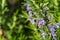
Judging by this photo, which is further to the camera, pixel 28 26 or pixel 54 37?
pixel 28 26

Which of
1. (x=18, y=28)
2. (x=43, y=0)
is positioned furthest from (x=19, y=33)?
(x=43, y=0)

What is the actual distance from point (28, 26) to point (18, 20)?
154 millimetres

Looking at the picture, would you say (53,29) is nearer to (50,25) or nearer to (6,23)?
(50,25)

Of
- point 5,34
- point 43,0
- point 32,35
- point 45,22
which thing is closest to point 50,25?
point 45,22

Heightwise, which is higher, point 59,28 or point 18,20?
point 59,28

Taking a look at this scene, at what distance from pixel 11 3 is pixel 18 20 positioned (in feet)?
0.78

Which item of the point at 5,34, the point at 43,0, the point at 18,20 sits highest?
the point at 43,0

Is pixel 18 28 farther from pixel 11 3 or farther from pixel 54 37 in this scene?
pixel 54 37

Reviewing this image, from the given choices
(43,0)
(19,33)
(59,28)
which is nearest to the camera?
(59,28)

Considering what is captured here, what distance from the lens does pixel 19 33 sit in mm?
2547

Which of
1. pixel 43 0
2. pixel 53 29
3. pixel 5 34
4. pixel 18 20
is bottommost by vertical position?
pixel 5 34

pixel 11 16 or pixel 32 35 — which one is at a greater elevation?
pixel 11 16

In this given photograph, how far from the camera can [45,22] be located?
1.57 metres

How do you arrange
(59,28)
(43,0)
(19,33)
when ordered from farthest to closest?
(19,33)
(43,0)
(59,28)
